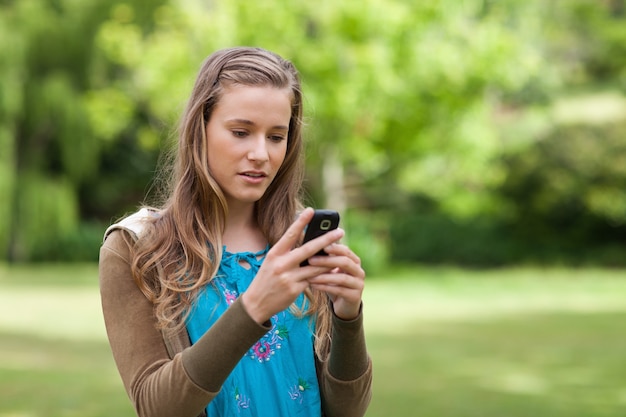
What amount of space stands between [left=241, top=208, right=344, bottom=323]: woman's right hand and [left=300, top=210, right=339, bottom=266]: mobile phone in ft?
0.09

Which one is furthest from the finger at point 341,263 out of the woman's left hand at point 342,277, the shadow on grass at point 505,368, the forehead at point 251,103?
the shadow on grass at point 505,368

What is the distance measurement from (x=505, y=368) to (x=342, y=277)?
29.3ft

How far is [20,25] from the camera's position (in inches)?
1062

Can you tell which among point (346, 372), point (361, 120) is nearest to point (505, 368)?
point (346, 372)

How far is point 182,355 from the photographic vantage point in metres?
1.97

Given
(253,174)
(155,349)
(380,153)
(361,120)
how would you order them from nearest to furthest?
(155,349) < (253,174) < (361,120) < (380,153)

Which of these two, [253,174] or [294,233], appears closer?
[294,233]

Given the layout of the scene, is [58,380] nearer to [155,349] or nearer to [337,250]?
[155,349]

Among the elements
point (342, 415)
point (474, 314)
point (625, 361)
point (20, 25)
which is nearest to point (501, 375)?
point (625, 361)

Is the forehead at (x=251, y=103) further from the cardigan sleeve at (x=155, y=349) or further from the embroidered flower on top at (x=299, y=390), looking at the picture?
the embroidered flower on top at (x=299, y=390)

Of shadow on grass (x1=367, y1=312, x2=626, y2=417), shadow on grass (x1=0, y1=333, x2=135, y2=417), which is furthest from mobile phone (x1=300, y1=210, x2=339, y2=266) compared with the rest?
shadow on grass (x1=0, y1=333, x2=135, y2=417)

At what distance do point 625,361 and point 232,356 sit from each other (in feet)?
32.3

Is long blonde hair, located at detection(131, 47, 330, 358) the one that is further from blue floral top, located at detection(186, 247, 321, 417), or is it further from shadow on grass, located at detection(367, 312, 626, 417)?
shadow on grass, located at detection(367, 312, 626, 417)

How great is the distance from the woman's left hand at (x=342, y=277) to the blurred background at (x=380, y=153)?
1173 centimetres
